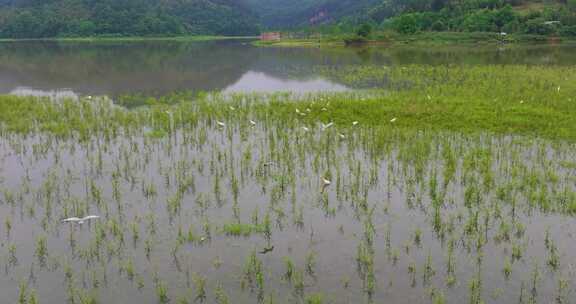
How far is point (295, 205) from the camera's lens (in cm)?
989

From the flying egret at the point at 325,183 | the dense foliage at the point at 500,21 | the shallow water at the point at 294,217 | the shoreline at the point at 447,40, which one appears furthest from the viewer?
the dense foliage at the point at 500,21

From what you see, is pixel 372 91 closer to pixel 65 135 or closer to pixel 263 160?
pixel 263 160

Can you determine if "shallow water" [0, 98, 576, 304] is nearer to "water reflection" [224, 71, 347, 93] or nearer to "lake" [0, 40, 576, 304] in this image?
"lake" [0, 40, 576, 304]

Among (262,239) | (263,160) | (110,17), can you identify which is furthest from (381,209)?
(110,17)

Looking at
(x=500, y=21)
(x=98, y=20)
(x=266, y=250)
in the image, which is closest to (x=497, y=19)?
(x=500, y=21)

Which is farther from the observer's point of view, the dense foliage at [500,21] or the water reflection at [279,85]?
the dense foliage at [500,21]

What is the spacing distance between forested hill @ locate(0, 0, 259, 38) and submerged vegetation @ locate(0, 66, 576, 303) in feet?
429

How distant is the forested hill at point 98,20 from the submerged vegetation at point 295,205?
130839mm

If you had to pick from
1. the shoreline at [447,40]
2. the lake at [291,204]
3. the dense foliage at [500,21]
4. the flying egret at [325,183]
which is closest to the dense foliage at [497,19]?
the dense foliage at [500,21]

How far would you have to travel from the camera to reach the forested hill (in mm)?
136000

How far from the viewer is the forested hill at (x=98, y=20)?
136 meters

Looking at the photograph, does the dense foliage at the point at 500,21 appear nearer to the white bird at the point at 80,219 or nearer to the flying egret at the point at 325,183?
the flying egret at the point at 325,183

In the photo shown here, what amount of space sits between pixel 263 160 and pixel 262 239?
14.7 ft

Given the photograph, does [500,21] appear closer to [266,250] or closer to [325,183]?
[325,183]
